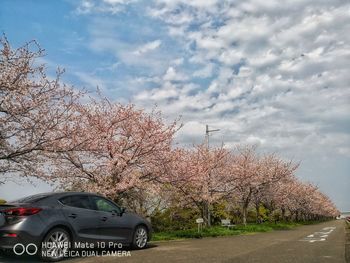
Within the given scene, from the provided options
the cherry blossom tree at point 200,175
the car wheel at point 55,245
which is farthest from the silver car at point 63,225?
the cherry blossom tree at point 200,175

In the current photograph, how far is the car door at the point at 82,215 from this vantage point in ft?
31.2

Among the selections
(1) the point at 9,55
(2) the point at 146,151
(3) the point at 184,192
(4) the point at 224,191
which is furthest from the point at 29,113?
(4) the point at 224,191

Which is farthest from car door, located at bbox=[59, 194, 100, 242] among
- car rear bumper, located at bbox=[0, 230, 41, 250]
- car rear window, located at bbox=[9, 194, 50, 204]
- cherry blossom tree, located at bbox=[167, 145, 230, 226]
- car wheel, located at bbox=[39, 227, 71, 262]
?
cherry blossom tree, located at bbox=[167, 145, 230, 226]

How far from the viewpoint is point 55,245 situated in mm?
8953

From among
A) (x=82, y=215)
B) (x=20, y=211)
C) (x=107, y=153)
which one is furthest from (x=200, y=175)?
(x=20, y=211)

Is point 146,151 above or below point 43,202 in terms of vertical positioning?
above

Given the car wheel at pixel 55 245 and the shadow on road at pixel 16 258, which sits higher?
the car wheel at pixel 55 245

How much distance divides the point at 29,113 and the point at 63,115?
4.14ft

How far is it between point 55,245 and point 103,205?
2.05m

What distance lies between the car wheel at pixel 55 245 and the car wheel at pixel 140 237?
8.25ft

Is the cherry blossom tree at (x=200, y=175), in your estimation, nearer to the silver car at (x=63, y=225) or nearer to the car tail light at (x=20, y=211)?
the silver car at (x=63, y=225)

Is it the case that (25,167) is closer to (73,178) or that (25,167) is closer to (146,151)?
(73,178)

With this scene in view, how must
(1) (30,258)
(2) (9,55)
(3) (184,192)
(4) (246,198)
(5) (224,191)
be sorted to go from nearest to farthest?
1. (1) (30,258)
2. (2) (9,55)
3. (3) (184,192)
4. (5) (224,191)
5. (4) (246,198)

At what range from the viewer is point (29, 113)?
12.4 meters
